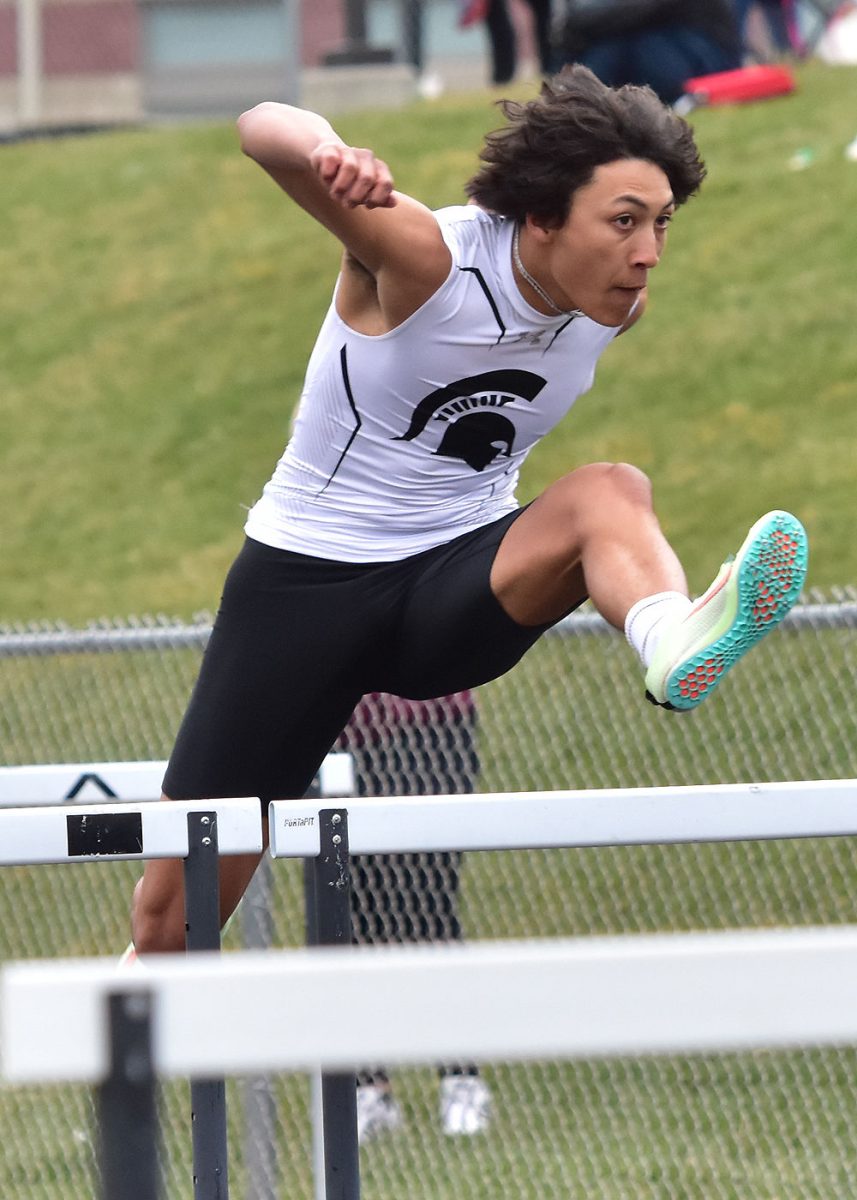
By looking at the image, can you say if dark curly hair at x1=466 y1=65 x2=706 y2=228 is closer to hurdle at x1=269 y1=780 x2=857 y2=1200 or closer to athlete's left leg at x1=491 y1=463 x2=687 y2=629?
athlete's left leg at x1=491 y1=463 x2=687 y2=629

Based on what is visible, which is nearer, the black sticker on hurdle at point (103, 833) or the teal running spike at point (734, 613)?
the teal running spike at point (734, 613)

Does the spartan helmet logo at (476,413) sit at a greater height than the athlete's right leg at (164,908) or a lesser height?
greater

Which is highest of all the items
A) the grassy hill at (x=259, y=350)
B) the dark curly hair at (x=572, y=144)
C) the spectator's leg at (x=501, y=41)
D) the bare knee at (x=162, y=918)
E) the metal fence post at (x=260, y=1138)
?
the spectator's leg at (x=501, y=41)

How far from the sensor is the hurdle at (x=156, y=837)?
3.17 meters

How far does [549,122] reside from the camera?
10.8 feet

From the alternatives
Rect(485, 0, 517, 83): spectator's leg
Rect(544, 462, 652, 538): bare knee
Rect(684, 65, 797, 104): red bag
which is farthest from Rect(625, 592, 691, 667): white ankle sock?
Rect(485, 0, 517, 83): spectator's leg

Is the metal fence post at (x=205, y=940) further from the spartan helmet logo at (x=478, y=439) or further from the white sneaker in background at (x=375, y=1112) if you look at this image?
the white sneaker in background at (x=375, y=1112)

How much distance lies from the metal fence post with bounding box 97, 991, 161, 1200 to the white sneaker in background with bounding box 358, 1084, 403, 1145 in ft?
11.9

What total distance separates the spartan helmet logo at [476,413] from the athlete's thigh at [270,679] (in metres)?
0.32

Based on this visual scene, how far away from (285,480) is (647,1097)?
244 centimetres

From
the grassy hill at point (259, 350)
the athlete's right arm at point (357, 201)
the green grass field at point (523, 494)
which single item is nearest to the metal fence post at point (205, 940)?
the athlete's right arm at point (357, 201)

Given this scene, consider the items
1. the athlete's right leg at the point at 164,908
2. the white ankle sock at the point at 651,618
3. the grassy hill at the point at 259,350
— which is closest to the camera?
the white ankle sock at the point at 651,618

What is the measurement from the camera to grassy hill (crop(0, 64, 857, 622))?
9227 millimetres

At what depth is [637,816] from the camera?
3.10m
